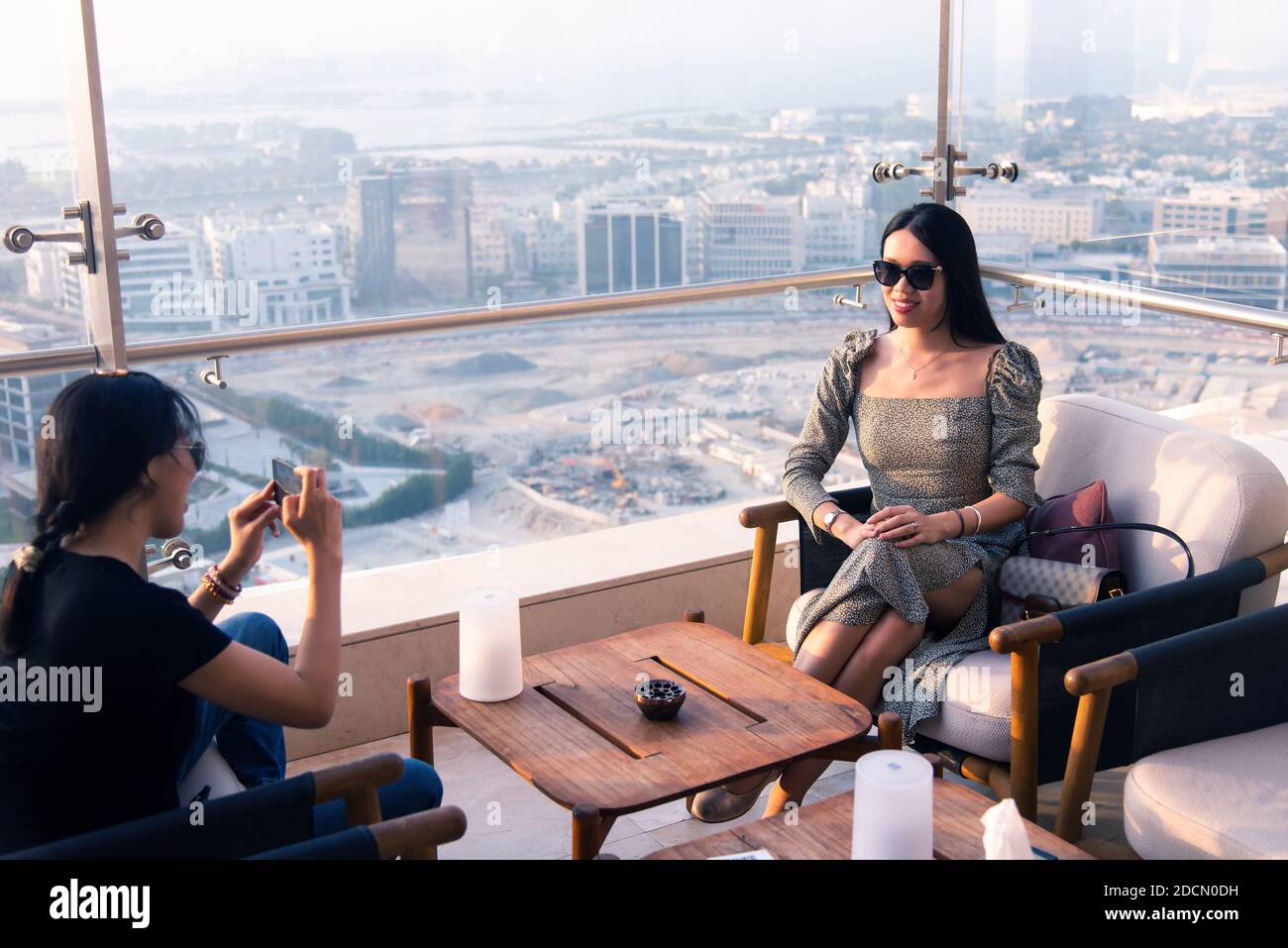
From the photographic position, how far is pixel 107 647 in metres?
1.67

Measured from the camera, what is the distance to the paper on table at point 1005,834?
5.43ft

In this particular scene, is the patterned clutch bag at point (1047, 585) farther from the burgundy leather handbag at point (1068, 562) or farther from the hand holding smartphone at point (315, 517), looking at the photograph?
the hand holding smartphone at point (315, 517)

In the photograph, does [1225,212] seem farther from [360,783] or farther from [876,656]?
[360,783]

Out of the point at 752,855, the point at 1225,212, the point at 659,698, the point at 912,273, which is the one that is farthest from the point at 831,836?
the point at 1225,212

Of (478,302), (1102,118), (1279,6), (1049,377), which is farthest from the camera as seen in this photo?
(1102,118)

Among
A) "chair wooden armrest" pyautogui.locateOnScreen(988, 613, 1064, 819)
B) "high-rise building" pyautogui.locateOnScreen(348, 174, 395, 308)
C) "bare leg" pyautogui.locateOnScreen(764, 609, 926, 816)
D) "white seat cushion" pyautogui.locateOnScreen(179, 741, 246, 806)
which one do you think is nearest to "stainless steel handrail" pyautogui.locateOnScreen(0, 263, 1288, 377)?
"high-rise building" pyautogui.locateOnScreen(348, 174, 395, 308)

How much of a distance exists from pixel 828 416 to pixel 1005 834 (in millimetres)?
1560

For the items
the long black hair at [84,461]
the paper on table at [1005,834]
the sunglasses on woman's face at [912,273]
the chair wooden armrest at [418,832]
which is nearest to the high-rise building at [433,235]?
the sunglasses on woman's face at [912,273]

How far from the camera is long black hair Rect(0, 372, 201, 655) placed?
68.1 inches

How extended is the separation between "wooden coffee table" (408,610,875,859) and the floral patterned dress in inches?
10.4

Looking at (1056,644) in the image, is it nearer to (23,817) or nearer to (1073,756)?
(1073,756)
